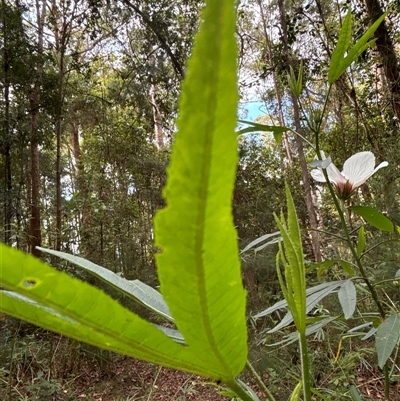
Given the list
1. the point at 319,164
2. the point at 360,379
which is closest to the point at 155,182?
the point at 360,379

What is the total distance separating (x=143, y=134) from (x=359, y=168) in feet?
18.9

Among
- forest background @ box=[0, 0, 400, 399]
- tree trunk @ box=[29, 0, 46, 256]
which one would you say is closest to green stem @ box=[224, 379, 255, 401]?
forest background @ box=[0, 0, 400, 399]

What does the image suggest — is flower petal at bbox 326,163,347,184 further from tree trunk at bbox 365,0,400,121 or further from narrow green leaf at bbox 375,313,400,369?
tree trunk at bbox 365,0,400,121

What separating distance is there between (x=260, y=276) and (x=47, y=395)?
6.42 feet

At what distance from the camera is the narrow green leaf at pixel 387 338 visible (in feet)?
1.04

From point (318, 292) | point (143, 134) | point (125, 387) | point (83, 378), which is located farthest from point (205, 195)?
point (143, 134)

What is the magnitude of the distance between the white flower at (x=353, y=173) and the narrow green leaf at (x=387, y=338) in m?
0.16

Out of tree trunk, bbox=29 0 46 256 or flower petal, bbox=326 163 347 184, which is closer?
flower petal, bbox=326 163 347 184

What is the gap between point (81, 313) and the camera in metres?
0.10

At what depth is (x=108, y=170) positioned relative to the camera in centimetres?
592

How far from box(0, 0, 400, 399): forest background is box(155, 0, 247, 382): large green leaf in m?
2.10

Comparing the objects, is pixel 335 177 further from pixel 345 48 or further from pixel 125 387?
pixel 125 387

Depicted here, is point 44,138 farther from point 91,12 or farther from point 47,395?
point 47,395

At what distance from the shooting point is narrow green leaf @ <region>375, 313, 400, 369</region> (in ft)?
1.04
